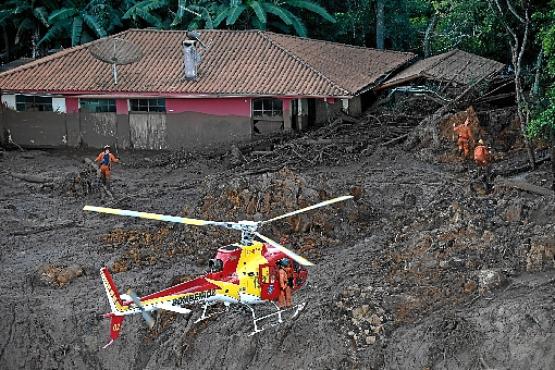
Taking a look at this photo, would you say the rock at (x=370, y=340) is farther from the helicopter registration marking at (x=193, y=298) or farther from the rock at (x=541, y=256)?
the rock at (x=541, y=256)

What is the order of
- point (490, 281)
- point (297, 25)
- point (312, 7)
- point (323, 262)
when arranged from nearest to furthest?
point (490, 281) → point (323, 262) → point (297, 25) → point (312, 7)

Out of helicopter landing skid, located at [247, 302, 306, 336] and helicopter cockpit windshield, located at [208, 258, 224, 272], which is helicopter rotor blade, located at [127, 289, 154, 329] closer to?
helicopter cockpit windshield, located at [208, 258, 224, 272]

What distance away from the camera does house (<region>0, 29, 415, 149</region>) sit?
3064cm

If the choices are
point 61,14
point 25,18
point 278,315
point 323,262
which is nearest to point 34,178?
point 61,14

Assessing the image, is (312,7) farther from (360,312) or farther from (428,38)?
(360,312)

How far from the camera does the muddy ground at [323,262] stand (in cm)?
1709

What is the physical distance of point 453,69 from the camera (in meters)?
30.5

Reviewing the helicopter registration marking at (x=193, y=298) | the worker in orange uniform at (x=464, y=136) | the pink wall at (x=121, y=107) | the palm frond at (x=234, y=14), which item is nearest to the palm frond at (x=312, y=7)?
the palm frond at (x=234, y=14)

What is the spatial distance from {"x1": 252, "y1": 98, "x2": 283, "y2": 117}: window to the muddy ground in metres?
2.86

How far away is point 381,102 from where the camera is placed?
31078 millimetres

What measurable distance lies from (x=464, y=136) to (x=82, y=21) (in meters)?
19.0

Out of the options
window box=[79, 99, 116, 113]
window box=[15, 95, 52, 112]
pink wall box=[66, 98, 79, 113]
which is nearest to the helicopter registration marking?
window box=[79, 99, 116, 113]

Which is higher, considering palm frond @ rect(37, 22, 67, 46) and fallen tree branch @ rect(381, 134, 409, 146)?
palm frond @ rect(37, 22, 67, 46)

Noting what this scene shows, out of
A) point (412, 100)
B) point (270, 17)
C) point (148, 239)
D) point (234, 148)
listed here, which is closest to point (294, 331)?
point (148, 239)
